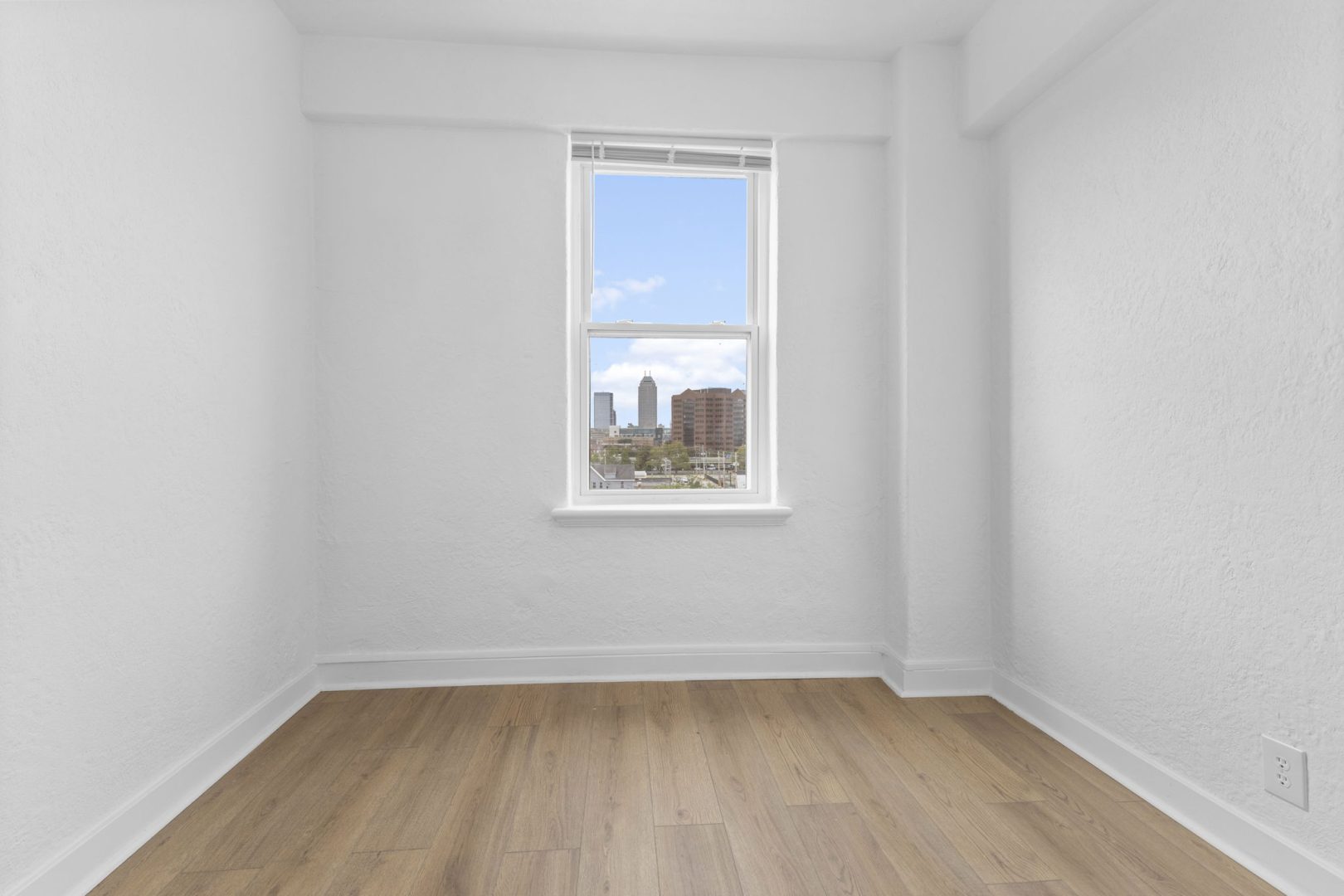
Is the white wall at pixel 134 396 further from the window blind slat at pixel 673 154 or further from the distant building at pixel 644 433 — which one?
the distant building at pixel 644 433

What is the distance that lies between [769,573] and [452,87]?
7.88 feet

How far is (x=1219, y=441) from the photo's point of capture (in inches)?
71.8

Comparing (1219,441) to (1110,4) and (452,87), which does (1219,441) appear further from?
(452,87)

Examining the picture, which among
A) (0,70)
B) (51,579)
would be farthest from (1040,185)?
(51,579)

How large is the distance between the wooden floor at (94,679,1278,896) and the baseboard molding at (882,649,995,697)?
0.37 feet

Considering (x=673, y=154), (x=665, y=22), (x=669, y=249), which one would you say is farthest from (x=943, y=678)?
(x=665, y=22)

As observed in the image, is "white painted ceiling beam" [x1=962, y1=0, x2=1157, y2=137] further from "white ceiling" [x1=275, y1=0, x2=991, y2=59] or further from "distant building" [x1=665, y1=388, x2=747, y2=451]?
"distant building" [x1=665, y1=388, x2=747, y2=451]

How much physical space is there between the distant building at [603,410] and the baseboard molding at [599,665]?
98 centimetres

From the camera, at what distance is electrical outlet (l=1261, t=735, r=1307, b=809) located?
1.61 m

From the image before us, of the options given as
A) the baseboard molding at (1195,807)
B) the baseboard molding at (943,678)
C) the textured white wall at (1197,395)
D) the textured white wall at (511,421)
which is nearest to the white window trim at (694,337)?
the textured white wall at (511,421)

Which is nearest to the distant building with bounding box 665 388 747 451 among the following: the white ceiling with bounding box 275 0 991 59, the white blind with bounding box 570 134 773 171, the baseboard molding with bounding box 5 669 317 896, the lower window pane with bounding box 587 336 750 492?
the lower window pane with bounding box 587 336 750 492

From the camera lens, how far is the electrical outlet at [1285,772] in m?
1.61

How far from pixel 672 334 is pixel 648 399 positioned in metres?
0.31

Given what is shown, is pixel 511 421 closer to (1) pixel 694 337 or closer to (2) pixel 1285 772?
(1) pixel 694 337
